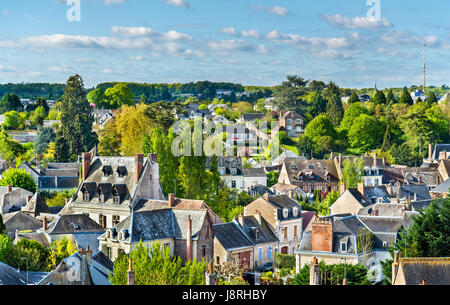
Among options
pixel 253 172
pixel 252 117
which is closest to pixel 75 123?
pixel 253 172

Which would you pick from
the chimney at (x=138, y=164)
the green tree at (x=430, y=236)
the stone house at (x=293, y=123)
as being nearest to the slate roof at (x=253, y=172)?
the chimney at (x=138, y=164)

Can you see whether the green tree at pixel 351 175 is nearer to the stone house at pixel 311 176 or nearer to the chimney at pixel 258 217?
the stone house at pixel 311 176

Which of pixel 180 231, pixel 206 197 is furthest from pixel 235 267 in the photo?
pixel 206 197

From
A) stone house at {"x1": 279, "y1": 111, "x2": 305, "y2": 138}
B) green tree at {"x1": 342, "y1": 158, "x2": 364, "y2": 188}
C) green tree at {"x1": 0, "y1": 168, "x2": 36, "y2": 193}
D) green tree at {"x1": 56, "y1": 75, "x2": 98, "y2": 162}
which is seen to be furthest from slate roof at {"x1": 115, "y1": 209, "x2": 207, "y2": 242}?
stone house at {"x1": 279, "y1": 111, "x2": 305, "y2": 138}

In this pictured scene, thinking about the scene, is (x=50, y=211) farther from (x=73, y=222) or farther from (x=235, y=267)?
(x=235, y=267)

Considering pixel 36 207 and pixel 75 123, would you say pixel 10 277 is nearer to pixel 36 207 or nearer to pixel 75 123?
pixel 36 207
